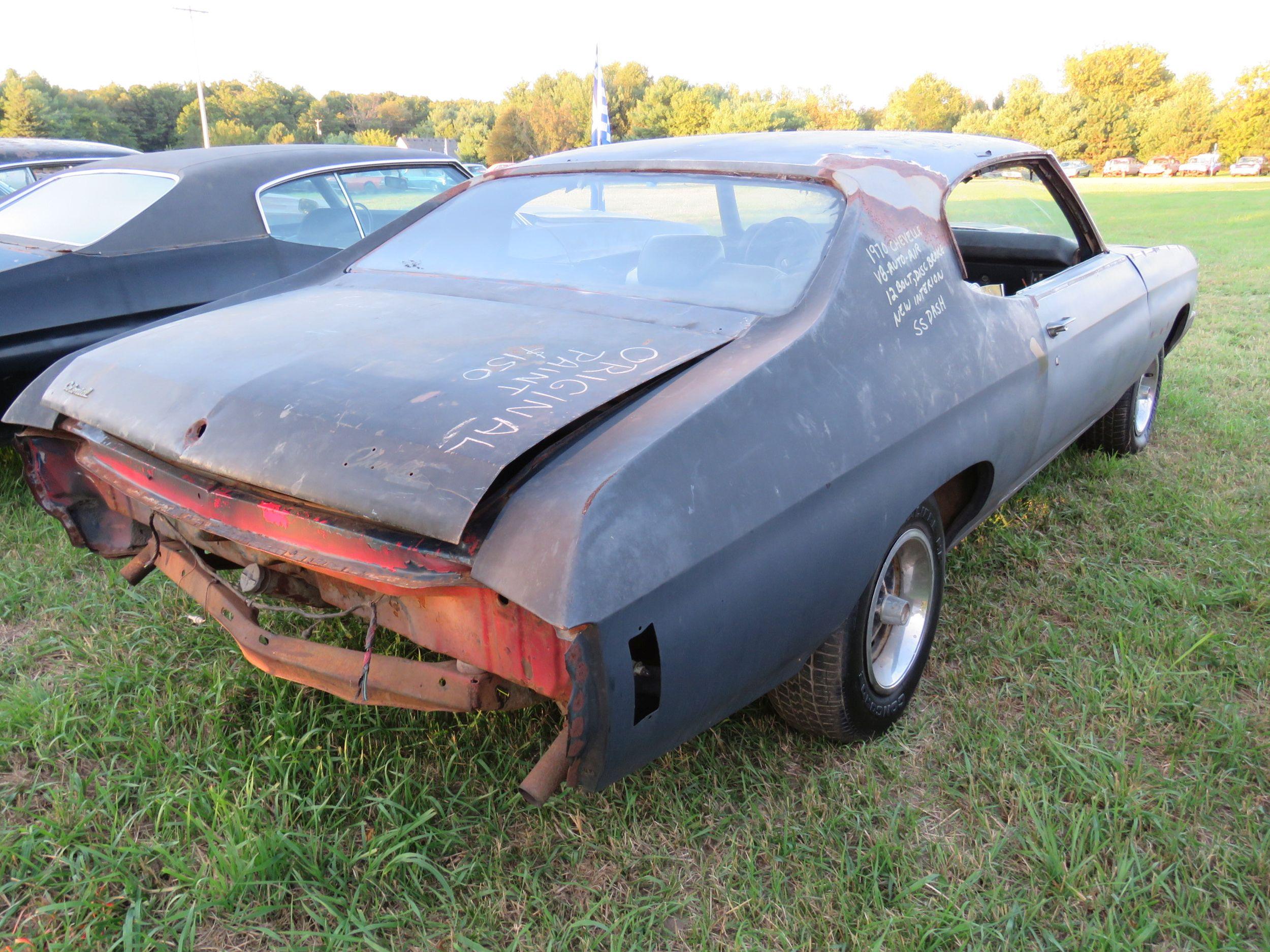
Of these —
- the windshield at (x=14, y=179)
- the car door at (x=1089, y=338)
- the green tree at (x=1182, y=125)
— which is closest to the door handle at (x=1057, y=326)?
the car door at (x=1089, y=338)

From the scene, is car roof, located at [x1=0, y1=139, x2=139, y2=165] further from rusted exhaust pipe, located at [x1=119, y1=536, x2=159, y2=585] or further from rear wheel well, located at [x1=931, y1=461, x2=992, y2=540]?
rear wheel well, located at [x1=931, y1=461, x2=992, y2=540]

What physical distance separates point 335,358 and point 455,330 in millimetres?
288

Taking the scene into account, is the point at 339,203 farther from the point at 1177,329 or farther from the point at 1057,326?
the point at 1177,329

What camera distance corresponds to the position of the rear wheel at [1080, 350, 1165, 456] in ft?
12.8

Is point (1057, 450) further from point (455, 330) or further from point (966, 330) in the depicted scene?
point (455, 330)

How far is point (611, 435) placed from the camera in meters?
1.58

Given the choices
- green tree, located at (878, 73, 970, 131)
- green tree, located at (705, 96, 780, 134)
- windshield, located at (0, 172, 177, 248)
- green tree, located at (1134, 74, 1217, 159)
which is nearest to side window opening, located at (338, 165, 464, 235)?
windshield, located at (0, 172, 177, 248)

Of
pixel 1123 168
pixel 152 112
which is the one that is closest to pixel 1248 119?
pixel 1123 168

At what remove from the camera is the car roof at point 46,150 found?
652 centimetres

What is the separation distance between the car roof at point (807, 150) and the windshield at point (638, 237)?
0.08 m

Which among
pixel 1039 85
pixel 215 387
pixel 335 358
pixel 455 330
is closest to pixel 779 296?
pixel 455 330

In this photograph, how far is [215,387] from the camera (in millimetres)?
1817

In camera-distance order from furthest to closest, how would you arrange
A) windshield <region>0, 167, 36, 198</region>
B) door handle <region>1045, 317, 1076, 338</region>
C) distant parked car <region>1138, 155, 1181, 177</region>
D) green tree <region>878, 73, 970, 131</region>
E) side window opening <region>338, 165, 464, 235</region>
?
green tree <region>878, 73, 970, 131</region>, distant parked car <region>1138, 155, 1181, 177</region>, windshield <region>0, 167, 36, 198</region>, side window opening <region>338, 165, 464, 235</region>, door handle <region>1045, 317, 1076, 338</region>

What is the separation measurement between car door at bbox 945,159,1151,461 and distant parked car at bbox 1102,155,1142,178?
186ft
